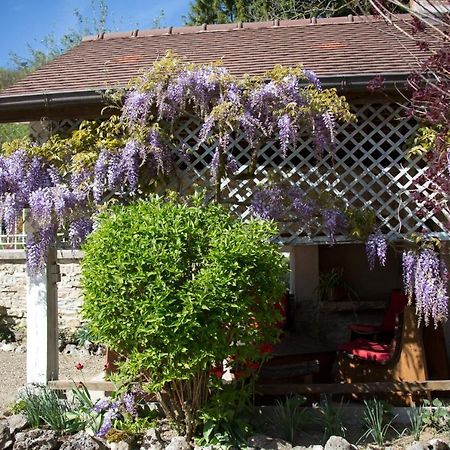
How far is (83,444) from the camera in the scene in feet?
15.5

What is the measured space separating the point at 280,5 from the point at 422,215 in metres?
12.9

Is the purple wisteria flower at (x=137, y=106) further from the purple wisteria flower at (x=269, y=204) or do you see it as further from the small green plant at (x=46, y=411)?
the small green plant at (x=46, y=411)

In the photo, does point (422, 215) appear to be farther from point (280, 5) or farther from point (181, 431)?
point (280, 5)

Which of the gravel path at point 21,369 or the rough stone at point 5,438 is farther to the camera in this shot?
the gravel path at point 21,369

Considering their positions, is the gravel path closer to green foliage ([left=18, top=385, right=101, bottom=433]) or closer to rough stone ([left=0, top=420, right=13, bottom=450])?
green foliage ([left=18, top=385, right=101, bottom=433])

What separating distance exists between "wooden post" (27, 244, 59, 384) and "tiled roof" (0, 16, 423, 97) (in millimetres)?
1788

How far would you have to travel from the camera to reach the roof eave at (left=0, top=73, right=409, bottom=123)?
5.64 meters

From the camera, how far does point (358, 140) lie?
6152mm

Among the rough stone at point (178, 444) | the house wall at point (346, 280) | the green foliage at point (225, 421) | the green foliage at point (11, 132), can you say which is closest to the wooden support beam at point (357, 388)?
the green foliage at point (225, 421)

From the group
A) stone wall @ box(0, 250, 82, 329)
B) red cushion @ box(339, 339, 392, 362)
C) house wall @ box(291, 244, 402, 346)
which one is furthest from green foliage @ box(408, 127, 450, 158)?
stone wall @ box(0, 250, 82, 329)

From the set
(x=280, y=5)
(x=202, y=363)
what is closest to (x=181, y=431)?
(x=202, y=363)

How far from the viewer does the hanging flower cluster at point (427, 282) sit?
5.45 metres

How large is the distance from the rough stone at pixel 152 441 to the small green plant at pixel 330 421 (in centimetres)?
127

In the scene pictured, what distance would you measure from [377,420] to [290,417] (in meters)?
0.67
